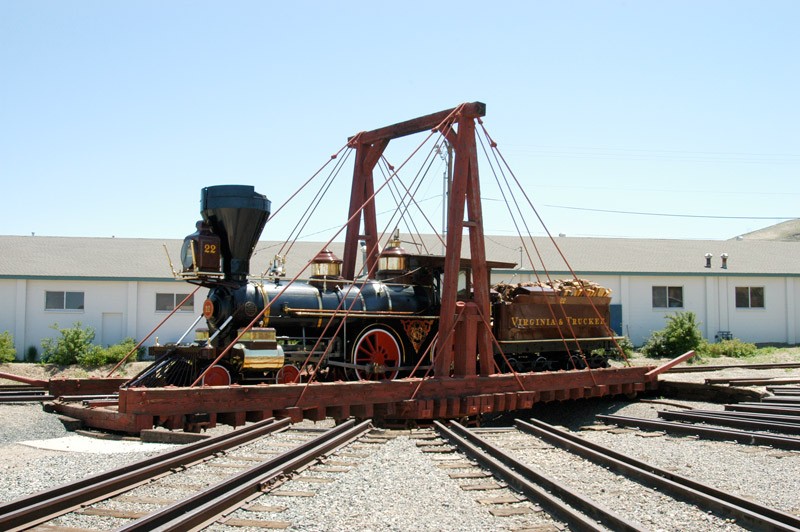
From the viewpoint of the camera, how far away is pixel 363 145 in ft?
48.1

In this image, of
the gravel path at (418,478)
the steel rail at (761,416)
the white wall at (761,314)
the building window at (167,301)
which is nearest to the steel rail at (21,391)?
the gravel path at (418,478)

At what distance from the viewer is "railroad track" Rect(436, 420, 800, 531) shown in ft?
19.0

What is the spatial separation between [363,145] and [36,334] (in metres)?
16.1

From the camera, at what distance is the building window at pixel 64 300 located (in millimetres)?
25188

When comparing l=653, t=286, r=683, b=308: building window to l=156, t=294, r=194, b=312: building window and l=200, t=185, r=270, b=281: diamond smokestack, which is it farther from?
l=200, t=185, r=270, b=281: diamond smokestack

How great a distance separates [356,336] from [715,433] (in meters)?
5.79

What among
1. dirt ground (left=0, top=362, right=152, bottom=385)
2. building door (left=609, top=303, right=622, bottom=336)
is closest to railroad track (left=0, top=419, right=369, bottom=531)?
dirt ground (left=0, top=362, right=152, bottom=385)

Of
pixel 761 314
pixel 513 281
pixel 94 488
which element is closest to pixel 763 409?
pixel 94 488

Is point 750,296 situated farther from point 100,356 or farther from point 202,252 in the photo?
point 202,252

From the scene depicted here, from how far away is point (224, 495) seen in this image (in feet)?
20.2

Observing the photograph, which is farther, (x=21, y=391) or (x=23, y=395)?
(x=21, y=391)

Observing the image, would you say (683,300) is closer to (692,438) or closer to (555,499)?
(692,438)

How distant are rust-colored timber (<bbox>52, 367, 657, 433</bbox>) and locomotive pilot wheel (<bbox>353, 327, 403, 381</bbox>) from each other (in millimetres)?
1056

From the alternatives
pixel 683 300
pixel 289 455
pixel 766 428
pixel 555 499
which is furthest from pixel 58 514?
pixel 683 300
